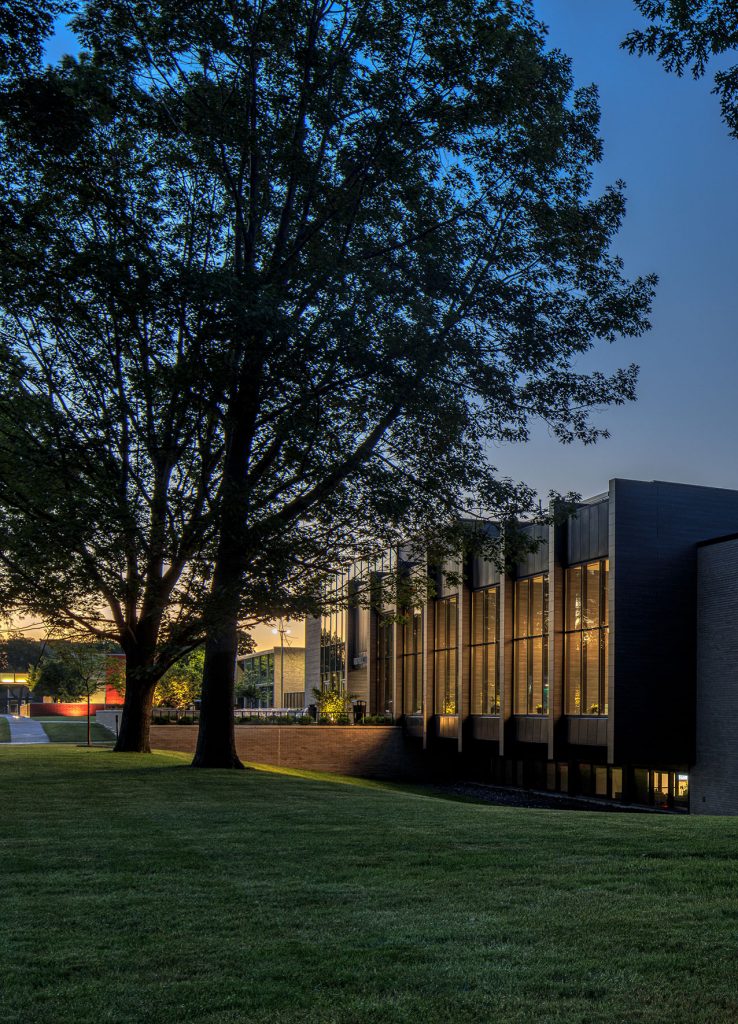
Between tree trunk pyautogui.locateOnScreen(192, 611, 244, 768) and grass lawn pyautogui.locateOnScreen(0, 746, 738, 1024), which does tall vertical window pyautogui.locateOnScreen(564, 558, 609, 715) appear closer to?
tree trunk pyautogui.locateOnScreen(192, 611, 244, 768)

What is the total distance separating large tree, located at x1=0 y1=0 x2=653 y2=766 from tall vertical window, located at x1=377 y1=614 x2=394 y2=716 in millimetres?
30825

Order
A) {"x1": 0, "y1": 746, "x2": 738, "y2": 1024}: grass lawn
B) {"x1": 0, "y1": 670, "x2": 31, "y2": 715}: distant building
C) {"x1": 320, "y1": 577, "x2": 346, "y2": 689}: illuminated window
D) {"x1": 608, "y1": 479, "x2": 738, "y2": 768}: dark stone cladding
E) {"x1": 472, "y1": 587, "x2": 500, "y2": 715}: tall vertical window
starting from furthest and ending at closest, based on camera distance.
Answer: {"x1": 0, "y1": 670, "x2": 31, "y2": 715}: distant building < {"x1": 320, "y1": 577, "x2": 346, "y2": 689}: illuminated window < {"x1": 472, "y1": 587, "x2": 500, "y2": 715}: tall vertical window < {"x1": 608, "y1": 479, "x2": 738, "y2": 768}: dark stone cladding < {"x1": 0, "y1": 746, "x2": 738, "y2": 1024}: grass lawn

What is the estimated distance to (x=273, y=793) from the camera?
52.5ft

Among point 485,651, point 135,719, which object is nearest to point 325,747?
point 485,651

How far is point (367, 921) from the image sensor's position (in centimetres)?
637

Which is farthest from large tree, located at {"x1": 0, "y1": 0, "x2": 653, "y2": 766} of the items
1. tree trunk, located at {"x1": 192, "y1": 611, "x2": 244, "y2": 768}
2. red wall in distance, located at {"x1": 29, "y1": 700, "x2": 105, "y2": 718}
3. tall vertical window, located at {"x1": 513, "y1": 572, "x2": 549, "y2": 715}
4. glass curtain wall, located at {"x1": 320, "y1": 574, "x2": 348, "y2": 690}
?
red wall in distance, located at {"x1": 29, "y1": 700, "x2": 105, "y2": 718}

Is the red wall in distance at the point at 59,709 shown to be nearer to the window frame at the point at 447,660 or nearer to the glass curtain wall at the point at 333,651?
the glass curtain wall at the point at 333,651

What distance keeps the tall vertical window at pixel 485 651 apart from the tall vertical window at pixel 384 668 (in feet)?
30.5

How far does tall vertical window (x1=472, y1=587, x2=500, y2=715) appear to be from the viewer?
129 ft

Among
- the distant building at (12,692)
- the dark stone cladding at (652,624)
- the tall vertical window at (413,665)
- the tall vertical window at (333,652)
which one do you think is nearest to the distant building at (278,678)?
the tall vertical window at (333,652)

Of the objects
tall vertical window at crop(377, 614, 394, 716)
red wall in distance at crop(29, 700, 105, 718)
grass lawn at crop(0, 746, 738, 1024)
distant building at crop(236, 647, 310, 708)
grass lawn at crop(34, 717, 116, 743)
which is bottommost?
red wall in distance at crop(29, 700, 105, 718)

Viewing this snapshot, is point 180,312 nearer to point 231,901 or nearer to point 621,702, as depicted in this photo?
point 231,901

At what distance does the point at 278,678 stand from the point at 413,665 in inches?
1876

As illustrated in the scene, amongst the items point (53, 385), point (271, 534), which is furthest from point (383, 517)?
point (53, 385)
